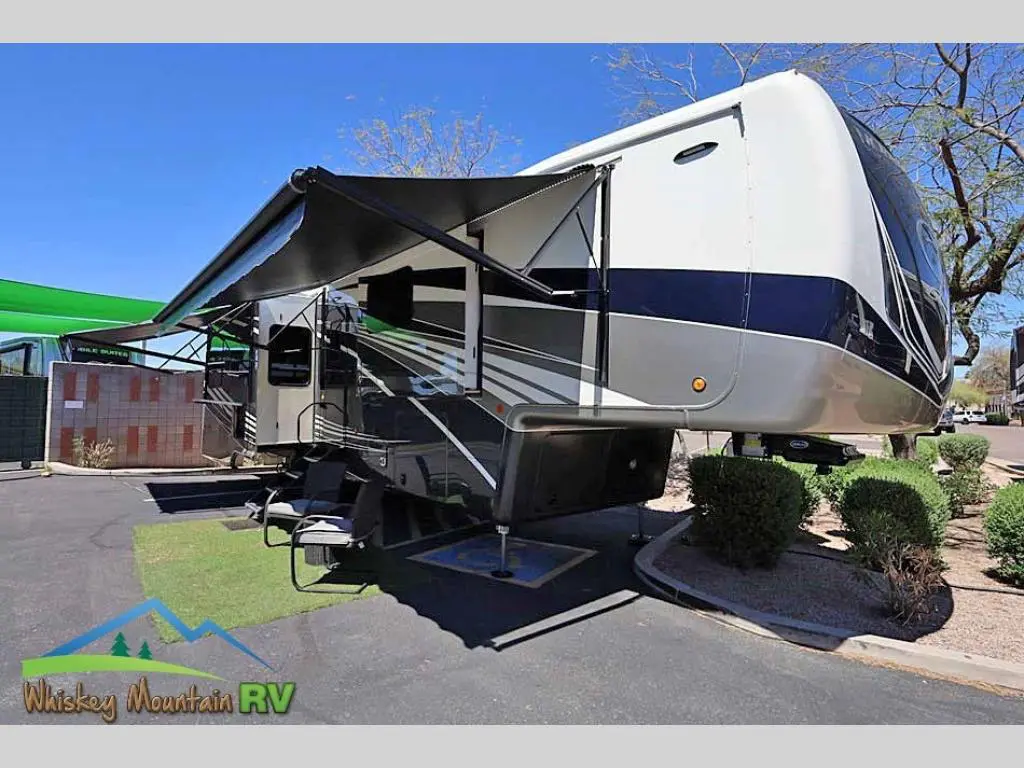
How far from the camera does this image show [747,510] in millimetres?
5406

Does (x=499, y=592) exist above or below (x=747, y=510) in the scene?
below

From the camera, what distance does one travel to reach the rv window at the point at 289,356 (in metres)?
7.81

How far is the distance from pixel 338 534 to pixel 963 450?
41.2ft

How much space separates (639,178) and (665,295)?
809 millimetres

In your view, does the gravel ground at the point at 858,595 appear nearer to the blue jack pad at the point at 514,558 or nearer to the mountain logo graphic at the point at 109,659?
the blue jack pad at the point at 514,558

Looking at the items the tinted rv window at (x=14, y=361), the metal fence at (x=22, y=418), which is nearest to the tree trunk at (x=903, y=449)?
the metal fence at (x=22, y=418)

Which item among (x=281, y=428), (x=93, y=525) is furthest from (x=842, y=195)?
(x=93, y=525)

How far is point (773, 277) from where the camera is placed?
3.37 metres

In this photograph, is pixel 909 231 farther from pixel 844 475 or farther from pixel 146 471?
pixel 146 471

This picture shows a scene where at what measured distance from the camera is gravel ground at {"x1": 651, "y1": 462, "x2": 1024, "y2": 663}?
4172 mm

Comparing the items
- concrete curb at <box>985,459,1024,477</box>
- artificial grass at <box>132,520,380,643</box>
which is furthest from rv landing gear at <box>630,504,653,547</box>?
concrete curb at <box>985,459,1024,477</box>

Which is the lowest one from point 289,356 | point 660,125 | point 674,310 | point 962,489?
point 962,489

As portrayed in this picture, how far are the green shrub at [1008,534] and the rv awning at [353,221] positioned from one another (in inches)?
175

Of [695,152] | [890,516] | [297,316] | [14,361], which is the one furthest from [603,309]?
[14,361]
